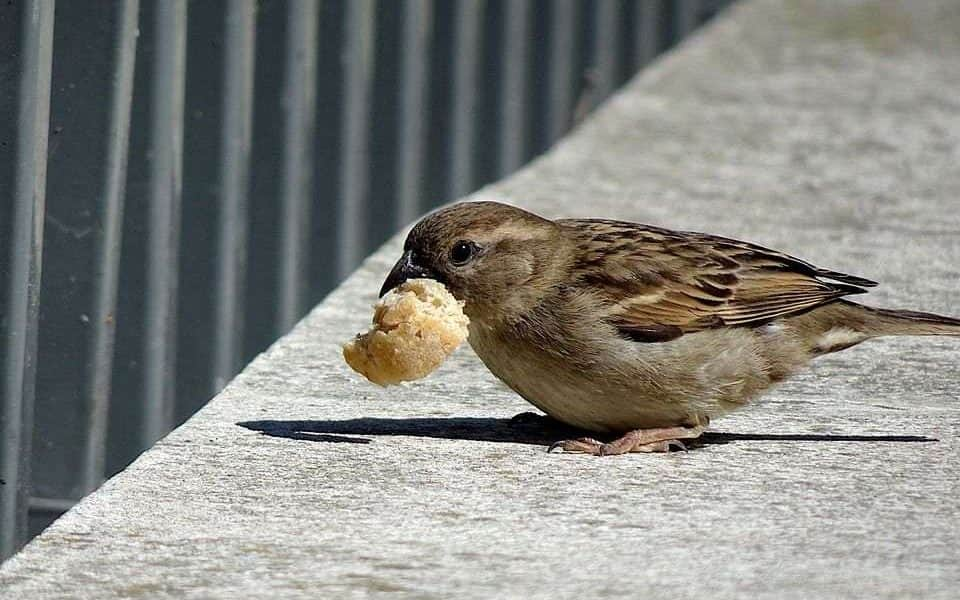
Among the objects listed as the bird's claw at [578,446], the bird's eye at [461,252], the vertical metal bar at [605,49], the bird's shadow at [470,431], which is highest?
the vertical metal bar at [605,49]

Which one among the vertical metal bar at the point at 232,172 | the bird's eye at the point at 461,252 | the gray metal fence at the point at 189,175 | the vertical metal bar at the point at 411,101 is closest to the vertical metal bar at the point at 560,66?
the gray metal fence at the point at 189,175

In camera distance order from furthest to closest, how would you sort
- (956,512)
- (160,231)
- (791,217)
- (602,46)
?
1. (602,46)
2. (791,217)
3. (160,231)
4. (956,512)

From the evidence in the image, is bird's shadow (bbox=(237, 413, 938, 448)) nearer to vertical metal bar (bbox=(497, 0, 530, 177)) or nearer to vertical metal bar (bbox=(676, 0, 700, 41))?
vertical metal bar (bbox=(497, 0, 530, 177))

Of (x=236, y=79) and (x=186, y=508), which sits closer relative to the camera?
(x=186, y=508)

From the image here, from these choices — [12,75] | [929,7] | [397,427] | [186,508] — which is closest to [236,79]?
[12,75]

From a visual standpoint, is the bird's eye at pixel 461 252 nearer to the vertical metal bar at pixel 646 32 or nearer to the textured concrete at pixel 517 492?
the textured concrete at pixel 517 492

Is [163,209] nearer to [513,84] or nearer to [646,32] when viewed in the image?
[513,84]

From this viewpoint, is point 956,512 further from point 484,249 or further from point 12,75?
point 12,75
